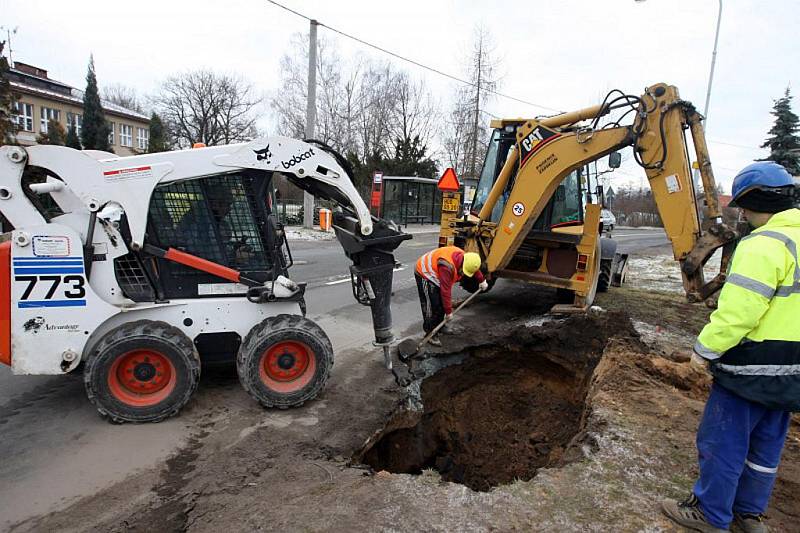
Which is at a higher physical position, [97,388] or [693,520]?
[97,388]

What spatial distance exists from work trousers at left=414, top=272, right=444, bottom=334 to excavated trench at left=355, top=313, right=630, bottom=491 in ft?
1.78

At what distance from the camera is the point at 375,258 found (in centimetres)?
468

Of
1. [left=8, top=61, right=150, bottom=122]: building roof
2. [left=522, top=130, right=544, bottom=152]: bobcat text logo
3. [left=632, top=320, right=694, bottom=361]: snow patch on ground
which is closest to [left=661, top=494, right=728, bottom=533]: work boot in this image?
[left=632, top=320, right=694, bottom=361]: snow patch on ground

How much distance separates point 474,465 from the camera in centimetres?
475

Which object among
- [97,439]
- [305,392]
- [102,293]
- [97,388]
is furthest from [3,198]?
[305,392]

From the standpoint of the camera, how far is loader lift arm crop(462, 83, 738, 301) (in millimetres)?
5031

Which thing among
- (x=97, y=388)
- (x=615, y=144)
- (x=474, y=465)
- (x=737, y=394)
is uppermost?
(x=615, y=144)

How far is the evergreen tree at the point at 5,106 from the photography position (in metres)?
11.1

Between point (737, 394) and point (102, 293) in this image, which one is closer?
point (737, 394)

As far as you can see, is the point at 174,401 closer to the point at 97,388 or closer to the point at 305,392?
the point at 97,388

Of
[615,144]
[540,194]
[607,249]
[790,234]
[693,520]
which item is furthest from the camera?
[607,249]

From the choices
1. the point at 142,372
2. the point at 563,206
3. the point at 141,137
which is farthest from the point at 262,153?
the point at 141,137

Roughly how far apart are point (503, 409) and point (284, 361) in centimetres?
271

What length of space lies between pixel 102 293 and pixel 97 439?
114cm
